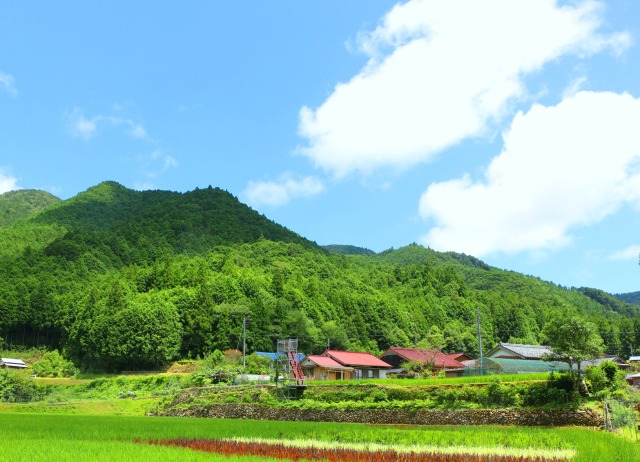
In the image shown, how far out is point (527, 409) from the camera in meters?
22.1

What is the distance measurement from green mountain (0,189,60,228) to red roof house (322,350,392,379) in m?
95.1

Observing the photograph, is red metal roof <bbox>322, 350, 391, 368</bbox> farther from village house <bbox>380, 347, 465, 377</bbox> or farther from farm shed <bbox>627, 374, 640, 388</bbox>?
farm shed <bbox>627, 374, 640, 388</bbox>

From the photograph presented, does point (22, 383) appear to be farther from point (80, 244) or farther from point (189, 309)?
point (80, 244)

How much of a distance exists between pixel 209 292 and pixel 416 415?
4520 cm

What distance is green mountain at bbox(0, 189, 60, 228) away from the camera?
395 ft

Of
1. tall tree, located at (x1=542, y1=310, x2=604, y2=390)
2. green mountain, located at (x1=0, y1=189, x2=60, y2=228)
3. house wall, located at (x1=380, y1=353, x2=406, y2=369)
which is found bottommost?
house wall, located at (x1=380, y1=353, x2=406, y2=369)

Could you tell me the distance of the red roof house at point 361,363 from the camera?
50.0m

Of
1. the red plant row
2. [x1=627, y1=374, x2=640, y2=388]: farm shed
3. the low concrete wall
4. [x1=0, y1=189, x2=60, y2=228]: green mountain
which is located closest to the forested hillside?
[x1=627, y1=374, x2=640, y2=388]: farm shed

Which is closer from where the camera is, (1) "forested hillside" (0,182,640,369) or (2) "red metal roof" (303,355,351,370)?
(2) "red metal roof" (303,355,351,370)

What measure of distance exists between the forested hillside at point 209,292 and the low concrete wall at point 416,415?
23234 millimetres

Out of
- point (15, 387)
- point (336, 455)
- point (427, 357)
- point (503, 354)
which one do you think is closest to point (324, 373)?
point (427, 357)

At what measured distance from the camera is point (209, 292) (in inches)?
2616

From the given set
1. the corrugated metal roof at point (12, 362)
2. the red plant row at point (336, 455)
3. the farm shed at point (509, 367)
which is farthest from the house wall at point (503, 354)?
the corrugated metal roof at point (12, 362)

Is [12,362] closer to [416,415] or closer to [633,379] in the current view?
[416,415]
